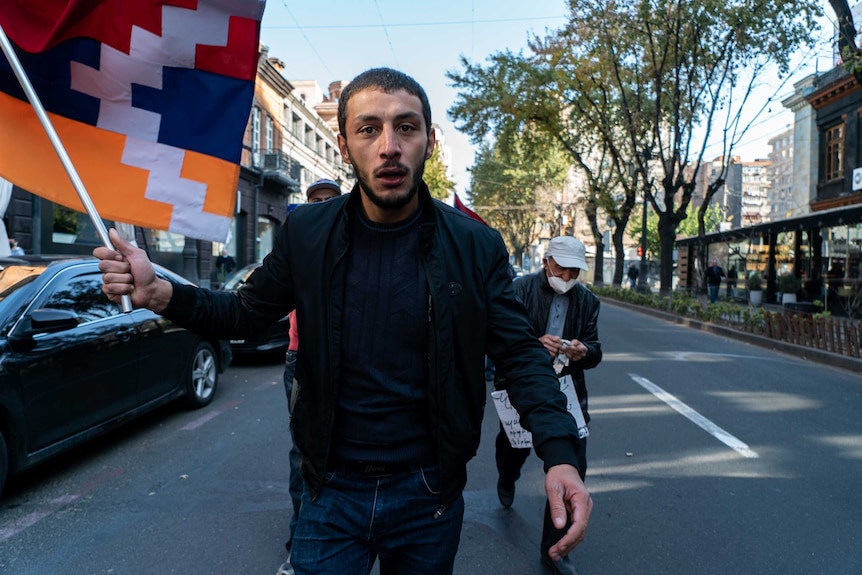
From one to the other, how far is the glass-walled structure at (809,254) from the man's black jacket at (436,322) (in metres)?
15.1

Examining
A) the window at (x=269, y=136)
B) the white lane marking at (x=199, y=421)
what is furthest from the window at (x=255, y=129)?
the white lane marking at (x=199, y=421)

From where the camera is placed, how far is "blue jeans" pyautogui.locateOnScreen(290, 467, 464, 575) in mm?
1754

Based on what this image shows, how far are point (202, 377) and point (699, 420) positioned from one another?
5148 millimetres

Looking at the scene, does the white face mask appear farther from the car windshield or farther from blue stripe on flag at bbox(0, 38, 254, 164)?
the car windshield

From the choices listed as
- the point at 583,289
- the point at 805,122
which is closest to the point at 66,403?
the point at 583,289

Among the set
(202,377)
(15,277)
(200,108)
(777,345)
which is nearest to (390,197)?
(200,108)

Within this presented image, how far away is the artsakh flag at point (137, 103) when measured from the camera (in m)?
2.42

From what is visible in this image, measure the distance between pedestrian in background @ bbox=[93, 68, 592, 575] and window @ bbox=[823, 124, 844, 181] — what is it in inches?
1200

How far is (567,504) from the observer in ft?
5.05

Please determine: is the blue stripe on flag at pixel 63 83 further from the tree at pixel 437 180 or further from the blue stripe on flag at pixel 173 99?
the tree at pixel 437 180

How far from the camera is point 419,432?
1.78 meters

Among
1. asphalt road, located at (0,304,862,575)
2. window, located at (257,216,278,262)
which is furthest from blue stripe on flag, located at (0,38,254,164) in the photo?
window, located at (257,216,278,262)

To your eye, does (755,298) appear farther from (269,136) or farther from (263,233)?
(269,136)

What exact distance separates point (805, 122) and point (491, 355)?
4010 cm
